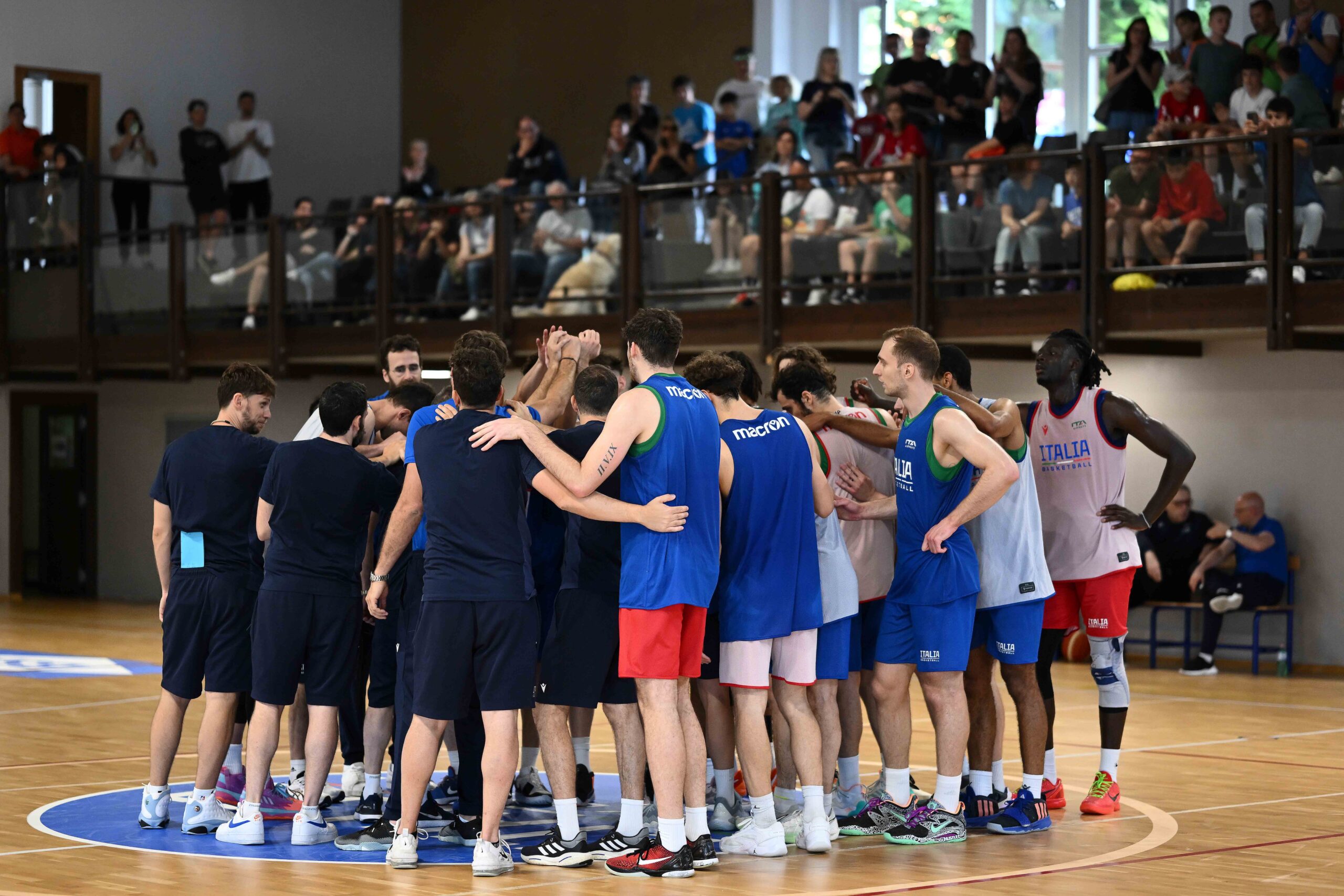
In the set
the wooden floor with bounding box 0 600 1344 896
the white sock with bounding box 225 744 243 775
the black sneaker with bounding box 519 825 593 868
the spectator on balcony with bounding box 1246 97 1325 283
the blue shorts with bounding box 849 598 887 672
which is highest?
the spectator on balcony with bounding box 1246 97 1325 283

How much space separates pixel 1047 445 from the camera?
760 cm

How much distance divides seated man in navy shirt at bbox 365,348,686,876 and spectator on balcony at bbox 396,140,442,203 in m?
13.8

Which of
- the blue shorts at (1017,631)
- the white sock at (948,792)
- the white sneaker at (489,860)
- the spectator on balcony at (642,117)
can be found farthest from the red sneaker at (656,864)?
the spectator on balcony at (642,117)

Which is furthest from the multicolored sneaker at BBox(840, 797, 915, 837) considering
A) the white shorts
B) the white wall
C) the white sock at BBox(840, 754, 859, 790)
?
the white wall

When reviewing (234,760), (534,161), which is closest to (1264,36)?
(534,161)

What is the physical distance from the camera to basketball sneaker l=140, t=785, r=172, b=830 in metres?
7.03

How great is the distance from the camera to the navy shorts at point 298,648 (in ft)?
21.9

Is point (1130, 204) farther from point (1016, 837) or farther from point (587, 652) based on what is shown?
point (587, 652)

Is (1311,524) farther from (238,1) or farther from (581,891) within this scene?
(238,1)

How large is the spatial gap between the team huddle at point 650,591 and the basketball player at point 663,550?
0.01 m

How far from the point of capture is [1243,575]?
46.0ft

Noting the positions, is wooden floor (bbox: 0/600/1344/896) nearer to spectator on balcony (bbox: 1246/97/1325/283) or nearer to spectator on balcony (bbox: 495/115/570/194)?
spectator on balcony (bbox: 1246/97/1325/283)

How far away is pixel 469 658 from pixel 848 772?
1.94 meters

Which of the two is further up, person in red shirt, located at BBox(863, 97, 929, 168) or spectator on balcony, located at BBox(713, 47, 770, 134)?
spectator on balcony, located at BBox(713, 47, 770, 134)
